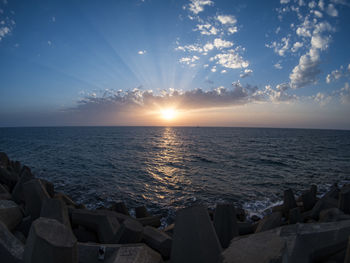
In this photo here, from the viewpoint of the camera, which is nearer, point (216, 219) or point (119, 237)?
point (119, 237)

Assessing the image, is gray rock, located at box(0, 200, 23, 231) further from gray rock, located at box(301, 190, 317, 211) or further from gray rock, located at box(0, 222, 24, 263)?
gray rock, located at box(301, 190, 317, 211)

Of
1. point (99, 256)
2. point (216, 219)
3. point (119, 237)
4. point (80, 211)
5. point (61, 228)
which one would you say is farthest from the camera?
point (80, 211)

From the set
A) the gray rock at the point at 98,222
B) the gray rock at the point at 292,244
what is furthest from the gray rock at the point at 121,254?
the gray rock at the point at 98,222

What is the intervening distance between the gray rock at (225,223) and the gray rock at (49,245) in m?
2.86

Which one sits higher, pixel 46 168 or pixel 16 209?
pixel 16 209

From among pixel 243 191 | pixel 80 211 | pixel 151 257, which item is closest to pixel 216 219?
pixel 151 257

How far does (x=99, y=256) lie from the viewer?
2.35 m

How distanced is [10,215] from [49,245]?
336cm

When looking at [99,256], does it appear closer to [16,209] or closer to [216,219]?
[216,219]

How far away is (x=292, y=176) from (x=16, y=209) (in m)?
17.2

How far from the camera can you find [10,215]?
147 inches

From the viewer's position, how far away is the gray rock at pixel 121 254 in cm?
197

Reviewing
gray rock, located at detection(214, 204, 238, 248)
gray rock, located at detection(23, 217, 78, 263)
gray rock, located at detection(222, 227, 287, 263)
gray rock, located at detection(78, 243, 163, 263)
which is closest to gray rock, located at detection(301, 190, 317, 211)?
gray rock, located at detection(214, 204, 238, 248)

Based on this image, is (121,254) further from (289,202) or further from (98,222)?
(289,202)
